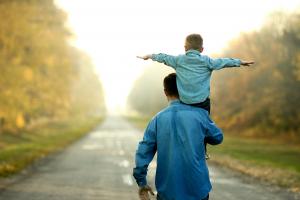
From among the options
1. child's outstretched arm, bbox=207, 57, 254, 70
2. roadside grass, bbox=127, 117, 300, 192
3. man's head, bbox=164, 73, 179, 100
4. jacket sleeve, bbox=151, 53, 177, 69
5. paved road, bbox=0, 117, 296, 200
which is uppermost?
jacket sleeve, bbox=151, 53, 177, 69

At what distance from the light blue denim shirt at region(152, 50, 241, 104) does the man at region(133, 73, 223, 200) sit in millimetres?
100

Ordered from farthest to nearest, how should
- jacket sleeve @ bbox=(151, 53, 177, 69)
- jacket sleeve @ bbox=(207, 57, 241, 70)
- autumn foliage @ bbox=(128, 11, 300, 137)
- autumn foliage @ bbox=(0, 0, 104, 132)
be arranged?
autumn foliage @ bbox=(128, 11, 300, 137) < autumn foliage @ bbox=(0, 0, 104, 132) < jacket sleeve @ bbox=(151, 53, 177, 69) < jacket sleeve @ bbox=(207, 57, 241, 70)

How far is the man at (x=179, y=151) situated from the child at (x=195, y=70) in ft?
0.29

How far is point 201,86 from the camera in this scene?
440 cm

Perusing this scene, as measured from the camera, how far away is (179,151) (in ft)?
14.0

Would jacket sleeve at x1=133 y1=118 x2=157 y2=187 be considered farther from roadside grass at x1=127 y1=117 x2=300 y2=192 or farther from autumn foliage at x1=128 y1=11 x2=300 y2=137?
autumn foliage at x1=128 y1=11 x2=300 y2=137

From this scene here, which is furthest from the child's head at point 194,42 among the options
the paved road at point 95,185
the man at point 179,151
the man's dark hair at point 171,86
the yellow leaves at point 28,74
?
the yellow leaves at point 28,74

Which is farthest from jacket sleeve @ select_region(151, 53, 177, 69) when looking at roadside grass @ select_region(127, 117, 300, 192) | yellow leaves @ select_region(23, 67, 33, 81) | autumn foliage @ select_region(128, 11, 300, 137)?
autumn foliage @ select_region(128, 11, 300, 137)

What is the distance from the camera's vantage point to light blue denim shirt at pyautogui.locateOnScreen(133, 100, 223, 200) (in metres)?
4.24

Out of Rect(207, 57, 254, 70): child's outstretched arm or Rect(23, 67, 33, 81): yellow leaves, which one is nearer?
Rect(207, 57, 254, 70): child's outstretched arm

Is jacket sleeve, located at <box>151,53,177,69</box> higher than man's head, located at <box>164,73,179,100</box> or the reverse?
higher

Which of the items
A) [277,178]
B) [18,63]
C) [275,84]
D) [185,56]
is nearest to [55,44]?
[18,63]

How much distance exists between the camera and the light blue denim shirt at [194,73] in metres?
4.38

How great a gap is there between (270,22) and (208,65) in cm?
3895
